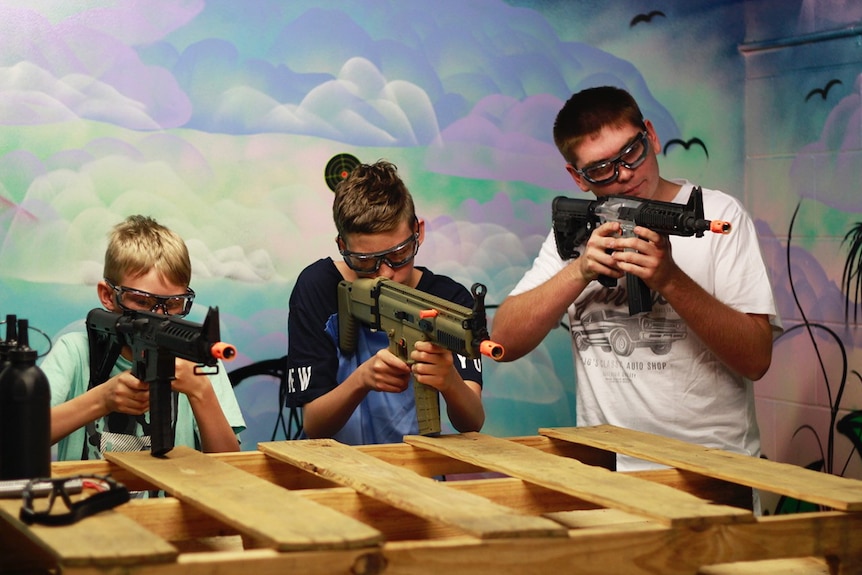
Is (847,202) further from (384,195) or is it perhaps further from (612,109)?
(384,195)

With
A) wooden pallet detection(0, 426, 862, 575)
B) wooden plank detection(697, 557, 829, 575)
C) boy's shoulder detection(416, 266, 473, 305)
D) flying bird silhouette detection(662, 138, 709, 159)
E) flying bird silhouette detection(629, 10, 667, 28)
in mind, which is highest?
flying bird silhouette detection(629, 10, 667, 28)

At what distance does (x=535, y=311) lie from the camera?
9.43 ft

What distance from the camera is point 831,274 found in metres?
4.09

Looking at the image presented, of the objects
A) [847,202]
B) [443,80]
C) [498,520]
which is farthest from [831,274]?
[498,520]

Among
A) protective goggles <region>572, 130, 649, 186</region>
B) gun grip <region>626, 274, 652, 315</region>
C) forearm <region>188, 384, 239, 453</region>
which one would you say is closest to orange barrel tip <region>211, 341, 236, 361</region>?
forearm <region>188, 384, 239, 453</region>

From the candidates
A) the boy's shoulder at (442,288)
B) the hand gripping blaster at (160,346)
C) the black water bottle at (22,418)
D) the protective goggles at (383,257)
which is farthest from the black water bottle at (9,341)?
the boy's shoulder at (442,288)

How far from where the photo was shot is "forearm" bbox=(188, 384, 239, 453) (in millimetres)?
2553

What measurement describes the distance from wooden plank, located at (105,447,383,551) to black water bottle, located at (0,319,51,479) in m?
0.22

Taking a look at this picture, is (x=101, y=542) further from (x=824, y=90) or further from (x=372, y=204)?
(x=824, y=90)

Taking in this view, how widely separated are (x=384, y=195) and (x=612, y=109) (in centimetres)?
66

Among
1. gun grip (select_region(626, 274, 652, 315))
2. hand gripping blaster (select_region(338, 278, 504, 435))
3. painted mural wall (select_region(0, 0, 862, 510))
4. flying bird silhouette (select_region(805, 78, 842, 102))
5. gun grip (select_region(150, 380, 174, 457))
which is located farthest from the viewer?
flying bird silhouette (select_region(805, 78, 842, 102))

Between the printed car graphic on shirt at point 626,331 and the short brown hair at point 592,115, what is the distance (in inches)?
17.2

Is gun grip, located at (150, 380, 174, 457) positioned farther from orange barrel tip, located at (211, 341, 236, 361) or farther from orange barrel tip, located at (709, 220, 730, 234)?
orange barrel tip, located at (709, 220, 730, 234)

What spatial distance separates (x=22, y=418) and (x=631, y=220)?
58.9 inches
